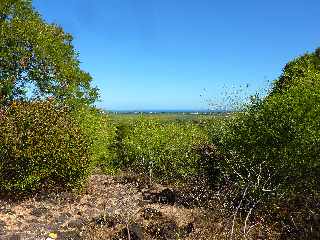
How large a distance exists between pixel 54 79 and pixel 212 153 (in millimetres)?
13560

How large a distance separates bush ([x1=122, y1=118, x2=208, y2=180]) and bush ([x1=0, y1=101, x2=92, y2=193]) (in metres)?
9.01

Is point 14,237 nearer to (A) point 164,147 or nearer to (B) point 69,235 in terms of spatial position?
(B) point 69,235

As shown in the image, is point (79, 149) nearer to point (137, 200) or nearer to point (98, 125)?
point (137, 200)

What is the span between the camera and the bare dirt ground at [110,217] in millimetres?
23859

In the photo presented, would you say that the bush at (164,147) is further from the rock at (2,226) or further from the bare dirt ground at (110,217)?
the rock at (2,226)

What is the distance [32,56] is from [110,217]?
1678 cm

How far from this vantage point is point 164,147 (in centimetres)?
4131

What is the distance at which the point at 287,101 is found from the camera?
1079 inches

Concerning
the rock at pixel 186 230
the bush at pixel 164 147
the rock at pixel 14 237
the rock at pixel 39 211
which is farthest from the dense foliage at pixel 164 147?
the rock at pixel 14 237

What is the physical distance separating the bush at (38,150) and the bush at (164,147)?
29.6 feet

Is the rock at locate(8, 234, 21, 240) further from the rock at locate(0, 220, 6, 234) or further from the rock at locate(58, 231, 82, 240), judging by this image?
the rock at locate(58, 231, 82, 240)

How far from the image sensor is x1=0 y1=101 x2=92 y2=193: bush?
94.5 ft

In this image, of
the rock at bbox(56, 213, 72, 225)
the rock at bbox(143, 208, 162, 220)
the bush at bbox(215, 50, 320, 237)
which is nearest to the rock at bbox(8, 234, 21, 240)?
the rock at bbox(56, 213, 72, 225)

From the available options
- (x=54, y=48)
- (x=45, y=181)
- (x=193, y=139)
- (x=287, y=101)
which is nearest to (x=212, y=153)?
(x=193, y=139)
